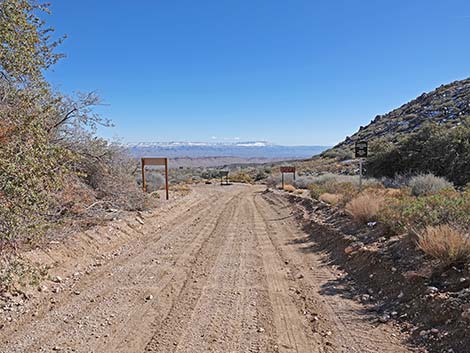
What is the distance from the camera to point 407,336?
16.7 ft

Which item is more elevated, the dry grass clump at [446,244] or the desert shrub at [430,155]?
the desert shrub at [430,155]

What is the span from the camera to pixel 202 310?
240 inches

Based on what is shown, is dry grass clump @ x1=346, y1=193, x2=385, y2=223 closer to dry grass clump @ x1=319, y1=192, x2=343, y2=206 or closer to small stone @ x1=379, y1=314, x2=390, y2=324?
dry grass clump @ x1=319, y1=192, x2=343, y2=206

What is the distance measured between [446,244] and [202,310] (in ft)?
13.5

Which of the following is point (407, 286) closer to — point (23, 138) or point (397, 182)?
point (23, 138)

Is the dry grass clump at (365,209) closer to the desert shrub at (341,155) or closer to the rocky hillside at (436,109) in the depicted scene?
the rocky hillside at (436,109)

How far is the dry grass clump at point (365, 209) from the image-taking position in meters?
11.0

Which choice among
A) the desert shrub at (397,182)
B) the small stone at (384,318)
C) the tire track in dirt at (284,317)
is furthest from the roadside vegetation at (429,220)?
the desert shrub at (397,182)

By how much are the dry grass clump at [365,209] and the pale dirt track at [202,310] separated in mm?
2199

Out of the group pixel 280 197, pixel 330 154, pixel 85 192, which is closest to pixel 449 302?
pixel 85 192

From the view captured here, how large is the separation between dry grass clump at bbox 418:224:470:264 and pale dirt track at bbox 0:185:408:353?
1.67m

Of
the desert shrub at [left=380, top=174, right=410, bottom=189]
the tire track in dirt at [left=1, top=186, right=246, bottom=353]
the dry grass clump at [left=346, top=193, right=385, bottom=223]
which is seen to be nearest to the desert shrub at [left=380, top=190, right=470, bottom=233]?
the dry grass clump at [left=346, top=193, right=385, bottom=223]

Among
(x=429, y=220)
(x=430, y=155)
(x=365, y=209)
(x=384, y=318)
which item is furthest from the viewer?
(x=430, y=155)

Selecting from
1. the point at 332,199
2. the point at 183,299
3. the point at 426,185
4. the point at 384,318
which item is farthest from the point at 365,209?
the point at 183,299
